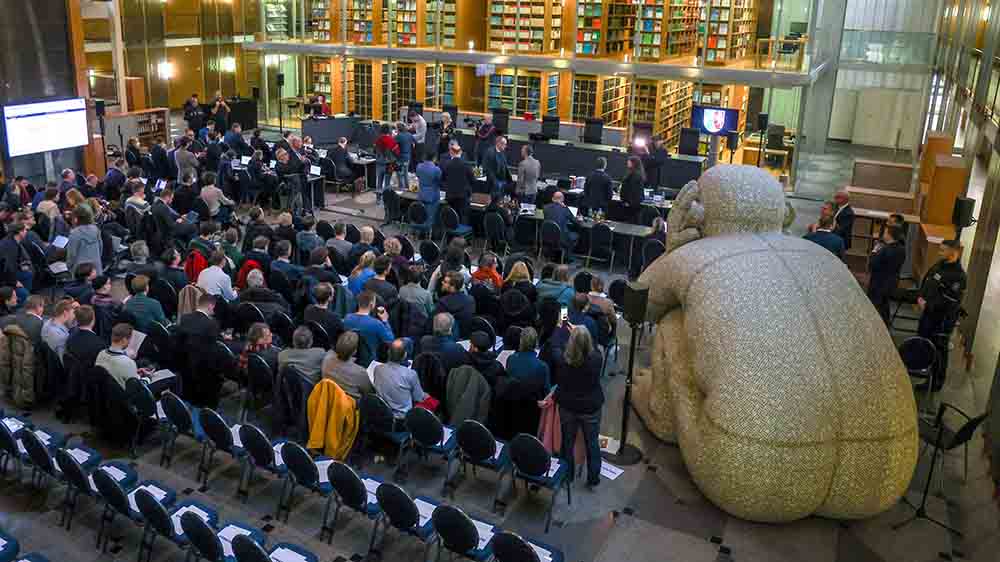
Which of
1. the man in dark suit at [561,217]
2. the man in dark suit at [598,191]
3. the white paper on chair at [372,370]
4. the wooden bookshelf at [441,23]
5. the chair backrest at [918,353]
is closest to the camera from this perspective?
the white paper on chair at [372,370]

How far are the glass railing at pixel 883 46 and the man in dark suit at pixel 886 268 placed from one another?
13.7m

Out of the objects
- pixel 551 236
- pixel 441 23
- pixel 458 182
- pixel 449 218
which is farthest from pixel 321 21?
pixel 551 236

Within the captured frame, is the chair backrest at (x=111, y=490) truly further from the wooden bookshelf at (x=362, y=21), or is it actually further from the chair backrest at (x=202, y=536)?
the wooden bookshelf at (x=362, y=21)

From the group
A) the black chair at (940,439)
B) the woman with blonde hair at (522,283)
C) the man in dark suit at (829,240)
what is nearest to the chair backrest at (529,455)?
the black chair at (940,439)

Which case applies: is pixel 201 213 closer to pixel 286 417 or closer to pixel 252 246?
pixel 252 246

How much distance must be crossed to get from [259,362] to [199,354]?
73 cm

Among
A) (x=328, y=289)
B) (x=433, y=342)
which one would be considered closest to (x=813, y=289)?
(x=433, y=342)

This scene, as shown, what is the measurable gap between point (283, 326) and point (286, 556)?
320 cm

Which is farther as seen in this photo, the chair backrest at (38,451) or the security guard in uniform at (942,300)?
the security guard in uniform at (942,300)

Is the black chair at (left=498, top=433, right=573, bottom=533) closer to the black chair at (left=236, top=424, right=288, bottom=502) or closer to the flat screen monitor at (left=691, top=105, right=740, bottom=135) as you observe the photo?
the black chair at (left=236, top=424, right=288, bottom=502)

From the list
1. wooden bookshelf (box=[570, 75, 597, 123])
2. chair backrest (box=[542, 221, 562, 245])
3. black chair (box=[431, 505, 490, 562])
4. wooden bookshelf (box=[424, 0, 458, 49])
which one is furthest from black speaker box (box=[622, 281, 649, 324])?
wooden bookshelf (box=[424, 0, 458, 49])

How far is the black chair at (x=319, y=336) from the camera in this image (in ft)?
26.2

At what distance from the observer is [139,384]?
7039 millimetres

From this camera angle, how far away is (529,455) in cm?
634
